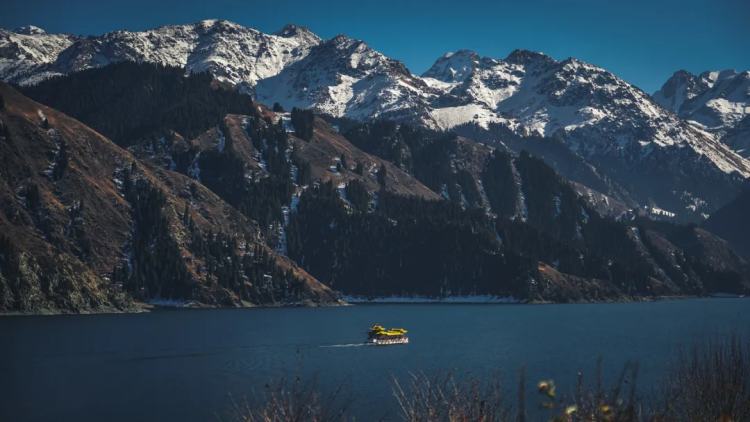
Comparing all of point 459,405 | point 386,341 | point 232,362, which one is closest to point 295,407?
point 459,405

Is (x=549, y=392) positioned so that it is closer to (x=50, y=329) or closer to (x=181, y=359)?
(x=181, y=359)

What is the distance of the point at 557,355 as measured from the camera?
14375cm

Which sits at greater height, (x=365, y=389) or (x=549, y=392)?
(x=549, y=392)

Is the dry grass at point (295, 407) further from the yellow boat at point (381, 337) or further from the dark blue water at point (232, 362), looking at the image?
the yellow boat at point (381, 337)

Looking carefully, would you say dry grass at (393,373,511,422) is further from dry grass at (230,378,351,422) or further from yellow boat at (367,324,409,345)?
yellow boat at (367,324,409,345)

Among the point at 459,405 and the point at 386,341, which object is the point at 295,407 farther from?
the point at 386,341

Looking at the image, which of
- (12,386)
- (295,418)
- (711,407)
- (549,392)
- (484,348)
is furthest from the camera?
(484,348)

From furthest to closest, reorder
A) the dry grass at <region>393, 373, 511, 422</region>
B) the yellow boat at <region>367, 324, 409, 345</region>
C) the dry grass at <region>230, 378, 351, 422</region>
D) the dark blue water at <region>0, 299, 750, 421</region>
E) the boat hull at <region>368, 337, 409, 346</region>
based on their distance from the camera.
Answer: the yellow boat at <region>367, 324, 409, 345</region> → the boat hull at <region>368, 337, 409, 346</region> → the dark blue water at <region>0, 299, 750, 421</region> → the dry grass at <region>230, 378, 351, 422</region> → the dry grass at <region>393, 373, 511, 422</region>

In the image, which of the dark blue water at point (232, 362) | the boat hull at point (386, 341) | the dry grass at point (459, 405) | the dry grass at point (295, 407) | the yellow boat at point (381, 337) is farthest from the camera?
the yellow boat at point (381, 337)

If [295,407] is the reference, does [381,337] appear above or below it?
below

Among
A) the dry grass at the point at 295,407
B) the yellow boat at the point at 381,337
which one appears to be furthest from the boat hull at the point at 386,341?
the dry grass at the point at 295,407

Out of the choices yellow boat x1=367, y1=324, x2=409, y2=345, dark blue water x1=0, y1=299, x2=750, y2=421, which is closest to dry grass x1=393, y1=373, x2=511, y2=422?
dark blue water x1=0, y1=299, x2=750, y2=421

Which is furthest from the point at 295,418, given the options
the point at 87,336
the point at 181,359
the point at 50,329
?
the point at 50,329

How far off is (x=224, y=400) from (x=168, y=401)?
22.1 ft
